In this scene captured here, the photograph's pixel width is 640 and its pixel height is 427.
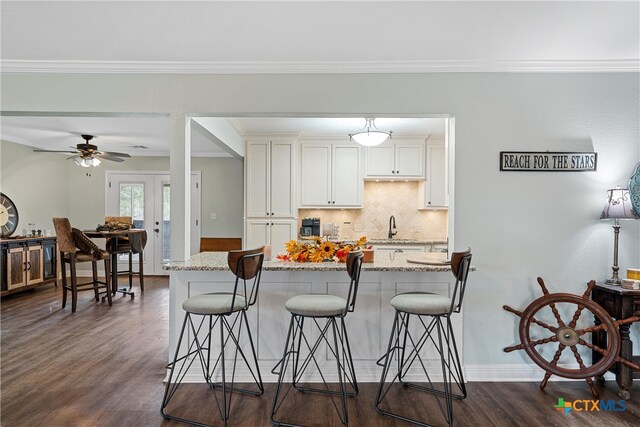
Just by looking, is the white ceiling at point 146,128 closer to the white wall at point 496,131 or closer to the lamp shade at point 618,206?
the white wall at point 496,131

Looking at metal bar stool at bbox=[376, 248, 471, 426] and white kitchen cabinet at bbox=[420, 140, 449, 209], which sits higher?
white kitchen cabinet at bbox=[420, 140, 449, 209]

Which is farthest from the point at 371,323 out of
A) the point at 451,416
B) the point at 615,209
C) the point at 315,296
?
the point at 615,209

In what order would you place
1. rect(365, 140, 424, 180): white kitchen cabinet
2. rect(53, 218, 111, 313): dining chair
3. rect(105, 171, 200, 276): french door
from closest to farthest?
rect(53, 218, 111, 313): dining chair
rect(365, 140, 424, 180): white kitchen cabinet
rect(105, 171, 200, 276): french door

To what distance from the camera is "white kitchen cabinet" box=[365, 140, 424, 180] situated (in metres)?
5.43

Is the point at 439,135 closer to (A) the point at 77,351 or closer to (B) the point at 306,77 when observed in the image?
(B) the point at 306,77

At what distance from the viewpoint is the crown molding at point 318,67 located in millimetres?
2773

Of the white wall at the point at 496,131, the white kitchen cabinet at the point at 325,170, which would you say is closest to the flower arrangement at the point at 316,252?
the white wall at the point at 496,131

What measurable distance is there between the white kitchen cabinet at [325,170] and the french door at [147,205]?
2.98m

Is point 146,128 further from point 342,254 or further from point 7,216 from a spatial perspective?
point 342,254

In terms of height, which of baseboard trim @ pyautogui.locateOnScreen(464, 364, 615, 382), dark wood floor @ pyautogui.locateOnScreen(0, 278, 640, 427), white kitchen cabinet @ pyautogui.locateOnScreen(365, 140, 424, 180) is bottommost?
dark wood floor @ pyautogui.locateOnScreen(0, 278, 640, 427)

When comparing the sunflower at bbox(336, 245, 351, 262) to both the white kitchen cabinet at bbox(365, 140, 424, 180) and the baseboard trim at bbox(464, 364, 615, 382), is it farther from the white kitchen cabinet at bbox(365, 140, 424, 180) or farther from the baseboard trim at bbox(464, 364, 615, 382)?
the white kitchen cabinet at bbox(365, 140, 424, 180)

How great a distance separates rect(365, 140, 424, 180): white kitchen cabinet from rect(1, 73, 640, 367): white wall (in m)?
2.59

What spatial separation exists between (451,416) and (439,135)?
13.3ft

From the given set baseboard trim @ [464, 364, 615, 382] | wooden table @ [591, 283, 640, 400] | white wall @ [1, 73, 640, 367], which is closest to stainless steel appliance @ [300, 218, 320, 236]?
white wall @ [1, 73, 640, 367]
